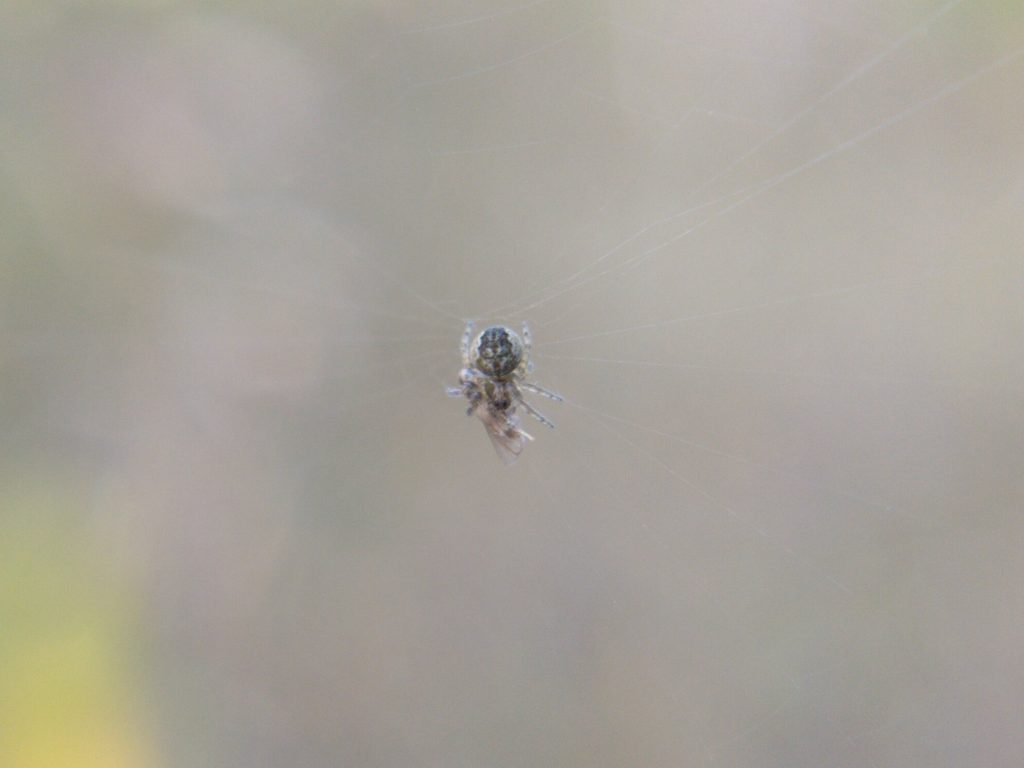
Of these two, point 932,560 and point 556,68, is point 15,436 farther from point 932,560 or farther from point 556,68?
point 932,560

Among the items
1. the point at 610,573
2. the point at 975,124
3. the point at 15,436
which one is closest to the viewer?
the point at 975,124

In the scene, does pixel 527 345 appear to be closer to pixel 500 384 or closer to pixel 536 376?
pixel 500 384

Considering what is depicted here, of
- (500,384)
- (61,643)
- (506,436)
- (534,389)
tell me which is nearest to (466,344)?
(500,384)

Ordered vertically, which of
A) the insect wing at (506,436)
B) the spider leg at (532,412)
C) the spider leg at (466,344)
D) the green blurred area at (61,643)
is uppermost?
the spider leg at (466,344)

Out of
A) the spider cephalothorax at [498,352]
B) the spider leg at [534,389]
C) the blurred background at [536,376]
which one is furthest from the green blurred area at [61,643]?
the spider leg at [534,389]

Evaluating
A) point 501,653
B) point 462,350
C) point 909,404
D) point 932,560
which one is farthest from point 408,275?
point 932,560

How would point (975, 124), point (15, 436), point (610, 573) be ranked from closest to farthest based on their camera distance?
point (975, 124), point (15, 436), point (610, 573)

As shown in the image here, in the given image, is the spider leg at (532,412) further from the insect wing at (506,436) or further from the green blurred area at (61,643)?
the green blurred area at (61,643)

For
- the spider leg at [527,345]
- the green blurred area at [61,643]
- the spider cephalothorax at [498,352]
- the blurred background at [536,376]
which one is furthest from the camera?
the blurred background at [536,376]

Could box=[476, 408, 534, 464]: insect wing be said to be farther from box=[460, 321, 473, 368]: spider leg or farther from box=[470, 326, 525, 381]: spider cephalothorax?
box=[460, 321, 473, 368]: spider leg
